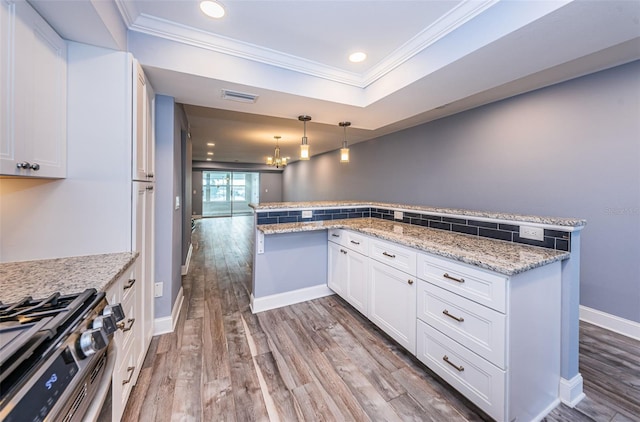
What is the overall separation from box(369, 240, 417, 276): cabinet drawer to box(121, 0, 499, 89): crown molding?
1.51m

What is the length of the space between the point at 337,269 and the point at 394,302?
911 millimetres

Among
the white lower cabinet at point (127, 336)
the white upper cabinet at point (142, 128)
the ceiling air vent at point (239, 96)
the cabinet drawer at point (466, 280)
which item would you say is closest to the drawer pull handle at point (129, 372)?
the white lower cabinet at point (127, 336)

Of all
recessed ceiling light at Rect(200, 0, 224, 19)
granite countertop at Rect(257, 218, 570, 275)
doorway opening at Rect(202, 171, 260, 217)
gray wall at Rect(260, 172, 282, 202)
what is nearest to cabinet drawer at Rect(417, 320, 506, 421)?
granite countertop at Rect(257, 218, 570, 275)

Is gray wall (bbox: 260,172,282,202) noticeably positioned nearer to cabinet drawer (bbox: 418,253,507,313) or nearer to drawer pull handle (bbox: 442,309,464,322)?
cabinet drawer (bbox: 418,253,507,313)

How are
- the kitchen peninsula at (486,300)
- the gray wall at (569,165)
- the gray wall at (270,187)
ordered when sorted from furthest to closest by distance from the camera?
1. the gray wall at (270,187)
2. the gray wall at (569,165)
3. the kitchen peninsula at (486,300)

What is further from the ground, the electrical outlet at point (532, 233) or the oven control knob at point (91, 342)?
the electrical outlet at point (532, 233)

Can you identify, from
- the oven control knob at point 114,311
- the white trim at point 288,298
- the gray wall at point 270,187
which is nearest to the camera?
the oven control knob at point 114,311

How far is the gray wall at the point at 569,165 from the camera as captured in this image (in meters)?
2.26

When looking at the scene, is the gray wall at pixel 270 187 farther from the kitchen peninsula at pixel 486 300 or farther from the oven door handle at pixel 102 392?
the oven door handle at pixel 102 392

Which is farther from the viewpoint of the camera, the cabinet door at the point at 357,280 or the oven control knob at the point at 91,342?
the cabinet door at the point at 357,280

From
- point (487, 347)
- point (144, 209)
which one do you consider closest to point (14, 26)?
point (144, 209)

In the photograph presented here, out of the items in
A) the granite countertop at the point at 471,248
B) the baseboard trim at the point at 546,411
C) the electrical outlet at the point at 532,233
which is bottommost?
the baseboard trim at the point at 546,411

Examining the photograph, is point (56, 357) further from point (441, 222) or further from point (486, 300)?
point (441, 222)

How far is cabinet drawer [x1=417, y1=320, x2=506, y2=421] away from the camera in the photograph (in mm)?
1309
